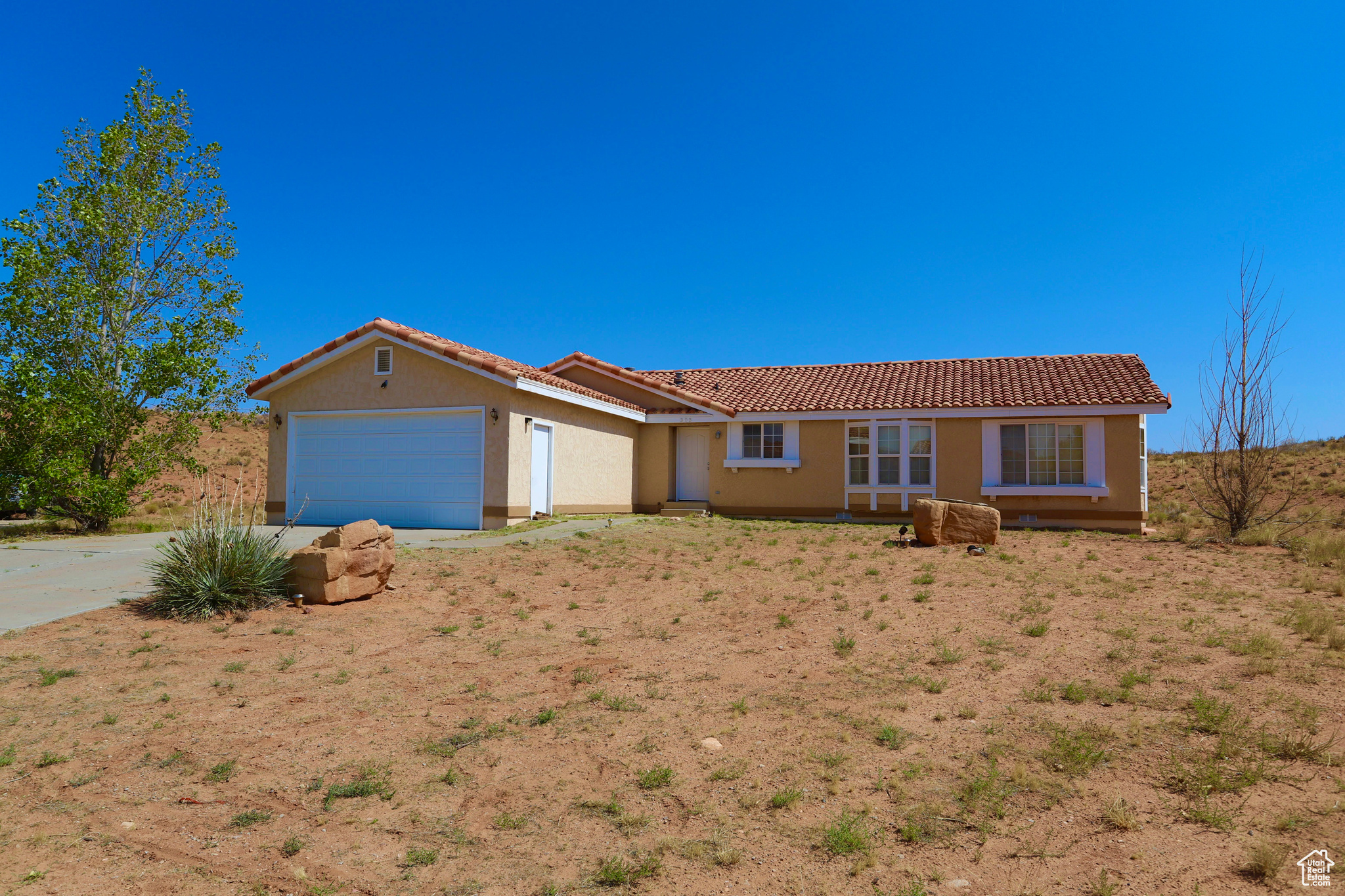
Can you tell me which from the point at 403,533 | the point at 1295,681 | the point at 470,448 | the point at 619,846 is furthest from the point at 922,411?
the point at 619,846

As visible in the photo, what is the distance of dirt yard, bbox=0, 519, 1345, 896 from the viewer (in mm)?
3719

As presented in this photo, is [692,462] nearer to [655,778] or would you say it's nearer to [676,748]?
[676,748]

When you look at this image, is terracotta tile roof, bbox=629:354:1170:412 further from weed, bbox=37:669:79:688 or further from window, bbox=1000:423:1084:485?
weed, bbox=37:669:79:688

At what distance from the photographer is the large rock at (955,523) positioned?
13781 mm

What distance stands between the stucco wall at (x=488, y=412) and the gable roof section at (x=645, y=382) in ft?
7.40

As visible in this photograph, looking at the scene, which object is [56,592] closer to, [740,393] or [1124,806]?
[1124,806]

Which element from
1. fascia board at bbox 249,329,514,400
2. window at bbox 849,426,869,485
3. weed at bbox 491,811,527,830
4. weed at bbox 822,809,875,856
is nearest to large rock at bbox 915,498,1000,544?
window at bbox 849,426,869,485

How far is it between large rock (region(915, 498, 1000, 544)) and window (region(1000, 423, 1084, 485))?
570 cm

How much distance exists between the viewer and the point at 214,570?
8102mm

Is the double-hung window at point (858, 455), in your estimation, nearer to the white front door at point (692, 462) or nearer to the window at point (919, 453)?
the window at point (919, 453)

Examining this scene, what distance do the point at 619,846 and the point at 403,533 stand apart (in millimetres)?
11402

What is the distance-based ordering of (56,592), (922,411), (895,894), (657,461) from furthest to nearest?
(657,461) < (922,411) < (56,592) < (895,894)

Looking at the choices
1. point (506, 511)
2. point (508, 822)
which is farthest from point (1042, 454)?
point (508, 822)

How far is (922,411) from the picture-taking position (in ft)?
63.7
